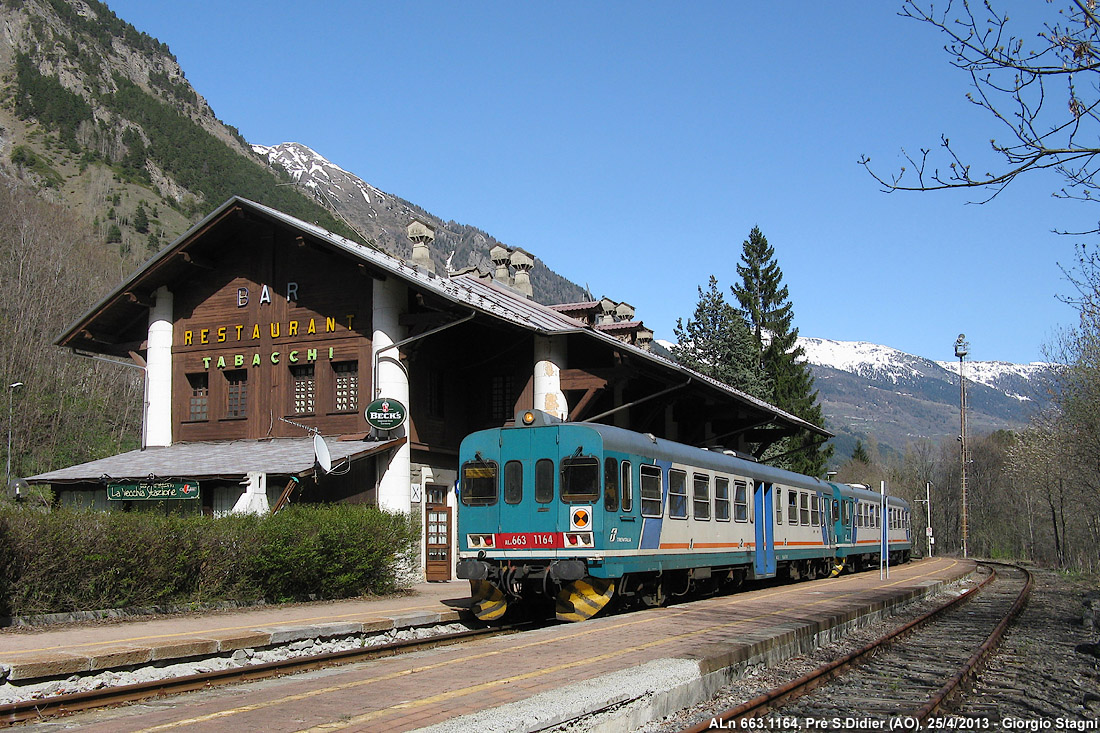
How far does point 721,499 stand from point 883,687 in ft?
29.4

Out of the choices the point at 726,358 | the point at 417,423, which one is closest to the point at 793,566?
the point at 417,423

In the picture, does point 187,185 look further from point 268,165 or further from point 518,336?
point 518,336

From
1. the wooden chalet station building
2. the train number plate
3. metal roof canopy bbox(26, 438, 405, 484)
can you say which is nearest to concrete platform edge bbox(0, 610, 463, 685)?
the train number plate

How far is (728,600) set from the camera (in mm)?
18031

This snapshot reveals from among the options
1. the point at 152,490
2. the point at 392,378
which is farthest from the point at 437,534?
the point at 152,490

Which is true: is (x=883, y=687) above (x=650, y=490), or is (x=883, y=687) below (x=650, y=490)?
below

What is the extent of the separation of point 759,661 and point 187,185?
431 feet

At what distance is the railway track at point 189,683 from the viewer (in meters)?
8.25

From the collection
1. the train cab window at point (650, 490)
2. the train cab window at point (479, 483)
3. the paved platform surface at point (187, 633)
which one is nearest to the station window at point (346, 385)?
the paved platform surface at point (187, 633)

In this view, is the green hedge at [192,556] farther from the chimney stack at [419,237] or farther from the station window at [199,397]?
the chimney stack at [419,237]

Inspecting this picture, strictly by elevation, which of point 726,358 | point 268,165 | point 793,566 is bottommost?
point 793,566

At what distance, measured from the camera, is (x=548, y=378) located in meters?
23.5

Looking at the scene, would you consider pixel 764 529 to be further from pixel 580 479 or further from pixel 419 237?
pixel 419 237

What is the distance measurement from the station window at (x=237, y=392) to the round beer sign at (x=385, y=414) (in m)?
4.66
